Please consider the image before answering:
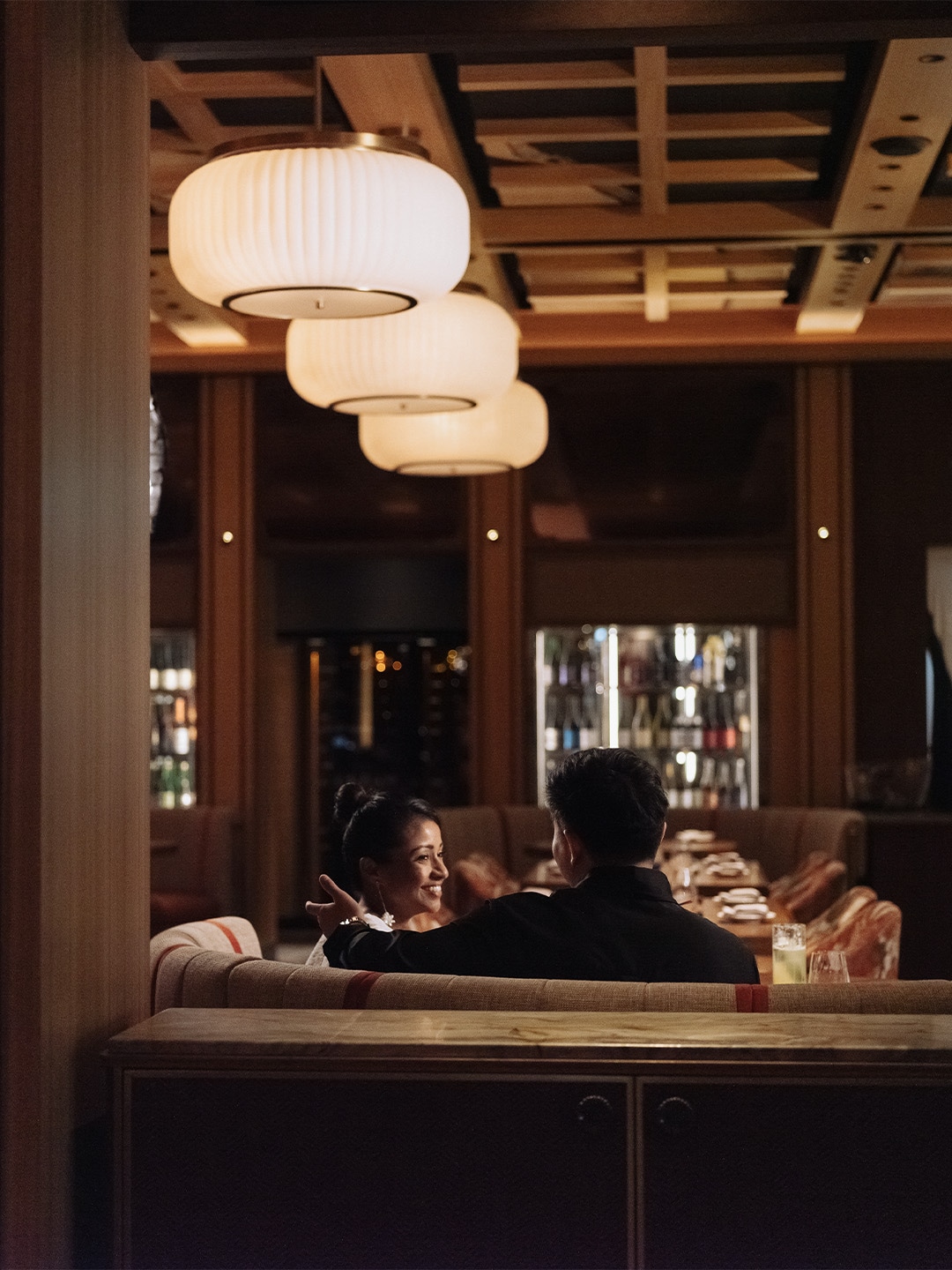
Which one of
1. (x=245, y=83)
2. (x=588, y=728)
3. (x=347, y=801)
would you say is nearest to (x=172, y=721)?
(x=588, y=728)

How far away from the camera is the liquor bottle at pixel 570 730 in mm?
8539

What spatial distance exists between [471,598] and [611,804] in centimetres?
558

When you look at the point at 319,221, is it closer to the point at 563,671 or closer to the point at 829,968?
the point at 829,968

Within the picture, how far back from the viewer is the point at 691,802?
8.53 metres

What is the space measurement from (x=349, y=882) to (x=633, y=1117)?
56.1 inches

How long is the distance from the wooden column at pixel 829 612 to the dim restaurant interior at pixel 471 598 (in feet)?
0.08

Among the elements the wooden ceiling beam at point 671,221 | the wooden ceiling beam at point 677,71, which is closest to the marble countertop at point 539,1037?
the wooden ceiling beam at point 677,71

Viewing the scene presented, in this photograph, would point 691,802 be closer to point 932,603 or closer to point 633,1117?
point 932,603

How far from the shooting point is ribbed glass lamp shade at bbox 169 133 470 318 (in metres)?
3.26

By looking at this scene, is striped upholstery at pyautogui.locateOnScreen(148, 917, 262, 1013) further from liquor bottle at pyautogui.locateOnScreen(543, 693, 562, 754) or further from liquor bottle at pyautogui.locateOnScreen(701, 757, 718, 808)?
liquor bottle at pyautogui.locateOnScreen(701, 757, 718, 808)

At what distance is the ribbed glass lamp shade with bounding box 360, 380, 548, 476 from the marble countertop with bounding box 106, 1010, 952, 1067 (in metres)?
3.77

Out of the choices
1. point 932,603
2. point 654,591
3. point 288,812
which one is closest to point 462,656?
point 288,812

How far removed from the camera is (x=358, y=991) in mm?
2547

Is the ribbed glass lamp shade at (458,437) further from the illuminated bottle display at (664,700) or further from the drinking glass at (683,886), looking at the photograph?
the illuminated bottle display at (664,700)
